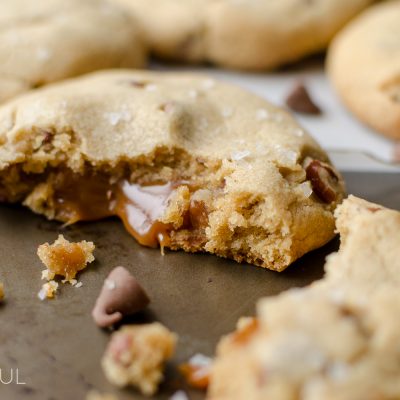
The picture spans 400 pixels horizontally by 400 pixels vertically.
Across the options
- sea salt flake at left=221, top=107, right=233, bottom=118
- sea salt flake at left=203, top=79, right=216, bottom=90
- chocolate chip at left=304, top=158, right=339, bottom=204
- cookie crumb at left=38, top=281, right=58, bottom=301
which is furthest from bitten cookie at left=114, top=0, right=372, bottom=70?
cookie crumb at left=38, top=281, right=58, bottom=301

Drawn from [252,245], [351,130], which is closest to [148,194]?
[252,245]

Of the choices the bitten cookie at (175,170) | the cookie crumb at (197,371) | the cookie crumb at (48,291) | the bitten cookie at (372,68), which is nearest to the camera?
the cookie crumb at (197,371)

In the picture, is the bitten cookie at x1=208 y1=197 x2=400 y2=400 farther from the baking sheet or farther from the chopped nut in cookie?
the baking sheet

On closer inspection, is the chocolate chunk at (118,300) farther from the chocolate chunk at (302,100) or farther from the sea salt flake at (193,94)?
the chocolate chunk at (302,100)

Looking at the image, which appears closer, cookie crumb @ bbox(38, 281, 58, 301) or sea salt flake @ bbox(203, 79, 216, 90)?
cookie crumb @ bbox(38, 281, 58, 301)

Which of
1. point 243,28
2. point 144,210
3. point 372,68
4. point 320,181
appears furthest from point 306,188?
point 243,28

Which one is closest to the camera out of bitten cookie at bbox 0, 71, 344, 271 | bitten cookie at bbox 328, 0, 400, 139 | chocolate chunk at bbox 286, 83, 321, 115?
bitten cookie at bbox 0, 71, 344, 271

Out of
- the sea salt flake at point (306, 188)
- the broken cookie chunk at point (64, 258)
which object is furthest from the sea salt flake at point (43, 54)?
the sea salt flake at point (306, 188)

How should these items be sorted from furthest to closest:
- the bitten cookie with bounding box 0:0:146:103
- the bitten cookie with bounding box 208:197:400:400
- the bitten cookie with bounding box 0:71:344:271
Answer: the bitten cookie with bounding box 0:0:146:103
the bitten cookie with bounding box 0:71:344:271
the bitten cookie with bounding box 208:197:400:400
